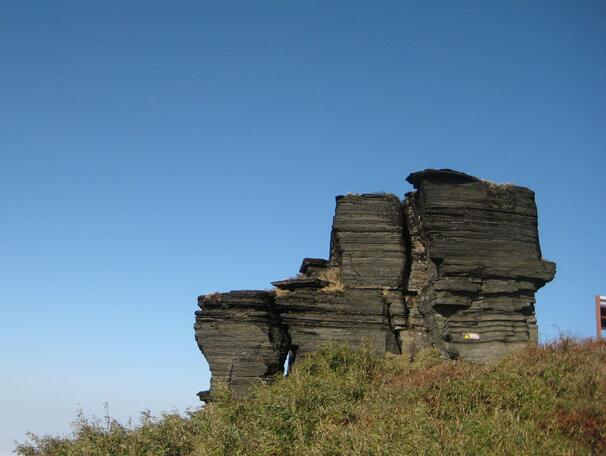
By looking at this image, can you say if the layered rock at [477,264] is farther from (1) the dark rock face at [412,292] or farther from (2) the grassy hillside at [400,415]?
(2) the grassy hillside at [400,415]

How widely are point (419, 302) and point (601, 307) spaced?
270 inches

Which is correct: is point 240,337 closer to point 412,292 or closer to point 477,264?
point 412,292

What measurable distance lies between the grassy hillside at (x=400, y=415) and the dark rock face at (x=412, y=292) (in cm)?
144

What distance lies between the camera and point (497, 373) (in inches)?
773

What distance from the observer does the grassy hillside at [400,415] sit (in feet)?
49.3

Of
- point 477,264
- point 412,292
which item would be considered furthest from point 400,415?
point 412,292

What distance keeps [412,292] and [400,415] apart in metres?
9.67

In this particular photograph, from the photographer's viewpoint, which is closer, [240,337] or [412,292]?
[240,337]

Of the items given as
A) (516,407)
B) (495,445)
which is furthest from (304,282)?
(495,445)

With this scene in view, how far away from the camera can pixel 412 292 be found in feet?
86.3

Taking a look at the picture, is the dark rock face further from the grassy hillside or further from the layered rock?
the grassy hillside

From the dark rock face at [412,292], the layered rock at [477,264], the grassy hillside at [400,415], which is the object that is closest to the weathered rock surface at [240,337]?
the dark rock face at [412,292]

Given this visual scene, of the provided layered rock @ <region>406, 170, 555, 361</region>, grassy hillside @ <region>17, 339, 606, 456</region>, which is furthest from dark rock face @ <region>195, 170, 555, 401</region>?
grassy hillside @ <region>17, 339, 606, 456</region>

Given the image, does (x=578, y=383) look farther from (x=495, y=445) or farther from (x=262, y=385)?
(x=262, y=385)
